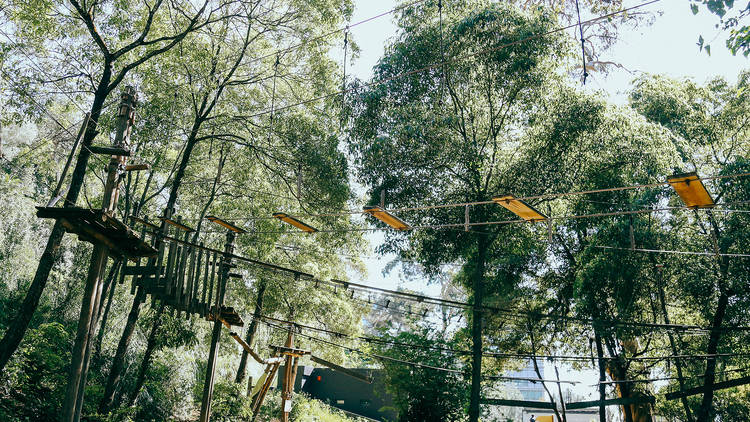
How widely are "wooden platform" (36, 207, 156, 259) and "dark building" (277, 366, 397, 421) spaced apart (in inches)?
593

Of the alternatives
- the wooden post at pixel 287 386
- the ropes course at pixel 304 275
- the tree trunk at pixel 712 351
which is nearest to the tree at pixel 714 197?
the tree trunk at pixel 712 351

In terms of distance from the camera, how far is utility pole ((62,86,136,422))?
20.9 ft

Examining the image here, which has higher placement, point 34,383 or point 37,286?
point 37,286

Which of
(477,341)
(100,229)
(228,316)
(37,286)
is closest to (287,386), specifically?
(228,316)

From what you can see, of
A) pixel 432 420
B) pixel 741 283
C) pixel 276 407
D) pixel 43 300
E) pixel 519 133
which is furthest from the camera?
pixel 276 407

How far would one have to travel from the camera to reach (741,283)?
33.1 ft

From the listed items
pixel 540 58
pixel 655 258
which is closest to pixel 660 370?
pixel 655 258

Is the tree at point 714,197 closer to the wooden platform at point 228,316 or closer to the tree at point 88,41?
the wooden platform at point 228,316

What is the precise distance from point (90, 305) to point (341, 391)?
57.4 feet

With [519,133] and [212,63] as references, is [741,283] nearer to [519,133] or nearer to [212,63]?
[519,133]

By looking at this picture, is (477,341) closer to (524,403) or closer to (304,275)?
(524,403)

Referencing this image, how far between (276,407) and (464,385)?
599 centimetres

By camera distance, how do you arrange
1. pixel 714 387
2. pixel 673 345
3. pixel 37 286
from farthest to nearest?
pixel 673 345, pixel 714 387, pixel 37 286

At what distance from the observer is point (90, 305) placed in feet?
21.3
